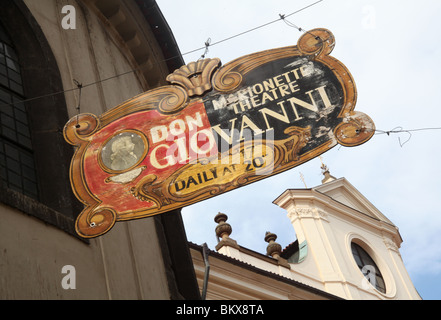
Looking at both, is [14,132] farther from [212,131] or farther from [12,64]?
[212,131]

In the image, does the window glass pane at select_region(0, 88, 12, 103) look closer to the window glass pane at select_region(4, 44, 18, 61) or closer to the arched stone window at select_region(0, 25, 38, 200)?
the arched stone window at select_region(0, 25, 38, 200)

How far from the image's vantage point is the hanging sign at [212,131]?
6.59 metres

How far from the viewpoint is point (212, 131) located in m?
6.96

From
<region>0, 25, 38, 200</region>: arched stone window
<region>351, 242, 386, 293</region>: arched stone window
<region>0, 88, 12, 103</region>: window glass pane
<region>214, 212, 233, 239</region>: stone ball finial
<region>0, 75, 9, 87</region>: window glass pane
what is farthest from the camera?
<region>351, 242, 386, 293</region>: arched stone window

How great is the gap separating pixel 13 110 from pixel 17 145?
53 cm

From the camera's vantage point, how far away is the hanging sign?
659 centimetres

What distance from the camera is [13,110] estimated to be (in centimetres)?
858

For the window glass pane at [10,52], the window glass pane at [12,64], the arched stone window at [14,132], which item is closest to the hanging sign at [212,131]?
the arched stone window at [14,132]

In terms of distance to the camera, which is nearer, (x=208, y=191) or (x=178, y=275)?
(x=208, y=191)

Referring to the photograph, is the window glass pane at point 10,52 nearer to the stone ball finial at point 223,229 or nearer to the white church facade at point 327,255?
the white church facade at point 327,255

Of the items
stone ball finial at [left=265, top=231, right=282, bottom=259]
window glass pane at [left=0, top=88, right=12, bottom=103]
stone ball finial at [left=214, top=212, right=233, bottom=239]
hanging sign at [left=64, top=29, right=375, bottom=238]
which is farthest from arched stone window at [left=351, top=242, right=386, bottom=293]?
hanging sign at [left=64, top=29, right=375, bottom=238]

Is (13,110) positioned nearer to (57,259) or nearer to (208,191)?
(57,259)

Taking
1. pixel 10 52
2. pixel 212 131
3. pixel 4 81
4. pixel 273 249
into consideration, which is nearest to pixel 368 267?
pixel 273 249
